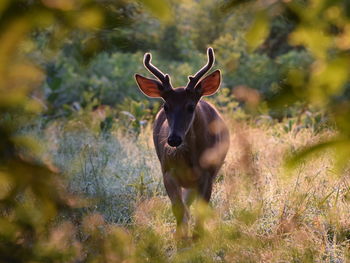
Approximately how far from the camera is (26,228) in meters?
2.33

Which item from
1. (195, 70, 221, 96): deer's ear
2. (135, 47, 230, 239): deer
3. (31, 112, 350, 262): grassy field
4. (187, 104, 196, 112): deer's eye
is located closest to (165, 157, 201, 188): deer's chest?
(135, 47, 230, 239): deer

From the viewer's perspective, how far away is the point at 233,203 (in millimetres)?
5719

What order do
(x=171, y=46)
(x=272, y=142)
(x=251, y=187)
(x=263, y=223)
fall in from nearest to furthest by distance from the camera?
→ (x=263, y=223) → (x=251, y=187) → (x=272, y=142) → (x=171, y=46)

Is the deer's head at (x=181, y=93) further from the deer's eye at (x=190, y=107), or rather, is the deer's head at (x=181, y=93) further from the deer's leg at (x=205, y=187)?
the deer's leg at (x=205, y=187)

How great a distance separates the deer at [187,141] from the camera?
5812 mm

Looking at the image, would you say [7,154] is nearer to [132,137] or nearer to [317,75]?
[317,75]

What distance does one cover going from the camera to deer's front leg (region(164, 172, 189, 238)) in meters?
5.18

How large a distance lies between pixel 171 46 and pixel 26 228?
46.1 ft

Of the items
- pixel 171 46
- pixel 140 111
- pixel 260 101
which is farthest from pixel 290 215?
pixel 171 46

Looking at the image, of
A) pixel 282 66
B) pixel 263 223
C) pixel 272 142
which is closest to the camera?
pixel 282 66

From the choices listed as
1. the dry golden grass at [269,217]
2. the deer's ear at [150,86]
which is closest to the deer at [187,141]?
the deer's ear at [150,86]

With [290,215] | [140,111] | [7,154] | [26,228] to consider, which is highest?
[7,154]

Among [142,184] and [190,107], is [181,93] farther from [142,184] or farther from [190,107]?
[142,184]

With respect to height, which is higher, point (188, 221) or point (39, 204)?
point (39, 204)
